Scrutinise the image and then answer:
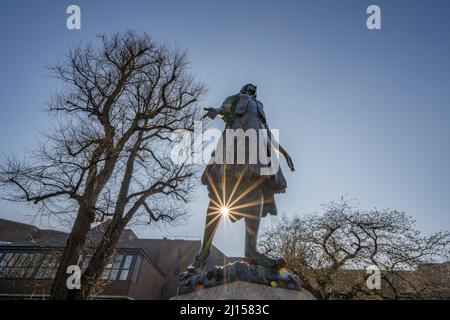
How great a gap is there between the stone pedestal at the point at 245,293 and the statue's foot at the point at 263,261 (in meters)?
0.29

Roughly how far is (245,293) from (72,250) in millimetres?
8435

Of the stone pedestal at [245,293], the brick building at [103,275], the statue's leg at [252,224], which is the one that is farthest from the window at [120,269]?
the stone pedestal at [245,293]

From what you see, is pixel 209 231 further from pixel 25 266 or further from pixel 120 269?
pixel 25 266

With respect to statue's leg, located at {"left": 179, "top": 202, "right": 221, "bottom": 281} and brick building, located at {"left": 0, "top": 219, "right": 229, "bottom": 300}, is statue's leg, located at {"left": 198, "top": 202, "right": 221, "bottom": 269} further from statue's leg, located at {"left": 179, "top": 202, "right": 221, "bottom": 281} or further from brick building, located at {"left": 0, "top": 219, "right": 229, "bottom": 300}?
brick building, located at {"left": 0, "top": 219, "right": 229, "bottom": 300}

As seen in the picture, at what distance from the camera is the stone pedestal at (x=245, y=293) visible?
2.58m

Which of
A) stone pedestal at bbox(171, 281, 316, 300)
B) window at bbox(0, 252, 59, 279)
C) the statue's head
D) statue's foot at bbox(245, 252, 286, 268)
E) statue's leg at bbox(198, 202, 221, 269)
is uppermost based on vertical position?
the statue's head

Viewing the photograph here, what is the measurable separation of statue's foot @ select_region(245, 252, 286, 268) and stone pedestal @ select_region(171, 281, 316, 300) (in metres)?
0.29

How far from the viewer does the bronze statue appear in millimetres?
3203

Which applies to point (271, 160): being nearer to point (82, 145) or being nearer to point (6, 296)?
point (82, 145)

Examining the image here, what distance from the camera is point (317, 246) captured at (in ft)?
58.7

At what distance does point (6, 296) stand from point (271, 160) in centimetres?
3214

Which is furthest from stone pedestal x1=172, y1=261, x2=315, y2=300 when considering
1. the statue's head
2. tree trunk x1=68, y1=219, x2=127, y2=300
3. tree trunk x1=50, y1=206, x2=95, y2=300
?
tree trunk x1=50, y1=206, x2=95, y2=300

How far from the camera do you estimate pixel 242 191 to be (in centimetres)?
345

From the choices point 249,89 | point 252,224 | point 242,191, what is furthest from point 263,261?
point 249,89
